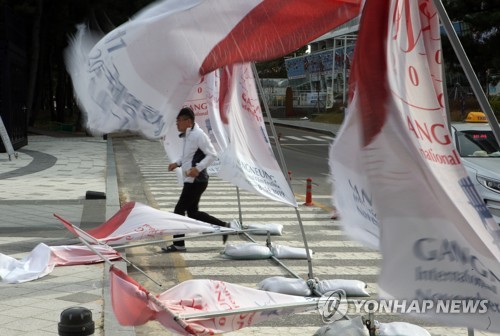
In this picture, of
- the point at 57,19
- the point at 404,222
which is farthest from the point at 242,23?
the point at 57,19

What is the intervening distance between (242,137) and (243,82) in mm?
697

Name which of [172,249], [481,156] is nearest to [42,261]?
[172,249]

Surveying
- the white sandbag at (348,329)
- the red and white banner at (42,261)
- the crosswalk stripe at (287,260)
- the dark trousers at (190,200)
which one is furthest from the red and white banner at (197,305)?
the dark trousers at (190,200)

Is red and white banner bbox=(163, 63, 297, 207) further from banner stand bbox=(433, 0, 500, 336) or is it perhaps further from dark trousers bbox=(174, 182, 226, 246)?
banner stand bbox=(433, 0, 500, 336)

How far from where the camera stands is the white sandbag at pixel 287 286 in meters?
7.31

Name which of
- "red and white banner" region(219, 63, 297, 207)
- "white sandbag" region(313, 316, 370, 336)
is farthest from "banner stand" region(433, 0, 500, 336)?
"red and white banner" region(219, 63, 297, 207)

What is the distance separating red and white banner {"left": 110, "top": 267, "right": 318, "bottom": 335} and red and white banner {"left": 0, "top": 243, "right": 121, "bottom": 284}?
2.78m

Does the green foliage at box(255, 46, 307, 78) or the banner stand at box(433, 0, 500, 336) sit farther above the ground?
the banner stand at box(433, 0, 500, 336)

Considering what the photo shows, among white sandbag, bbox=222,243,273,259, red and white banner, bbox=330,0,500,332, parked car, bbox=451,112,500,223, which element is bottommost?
white sandbag, bbox=222,243,273,259

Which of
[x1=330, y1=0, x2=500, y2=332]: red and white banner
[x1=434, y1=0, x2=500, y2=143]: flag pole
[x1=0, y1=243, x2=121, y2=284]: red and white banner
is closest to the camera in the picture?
[x1=330, y1=0, x2=500, y2=332]: red and white banner

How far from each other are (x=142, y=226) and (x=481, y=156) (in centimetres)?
555

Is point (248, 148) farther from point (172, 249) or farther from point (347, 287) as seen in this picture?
point (172, 249)

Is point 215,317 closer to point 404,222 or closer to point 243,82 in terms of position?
point 404,222

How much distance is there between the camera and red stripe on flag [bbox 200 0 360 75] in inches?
230
